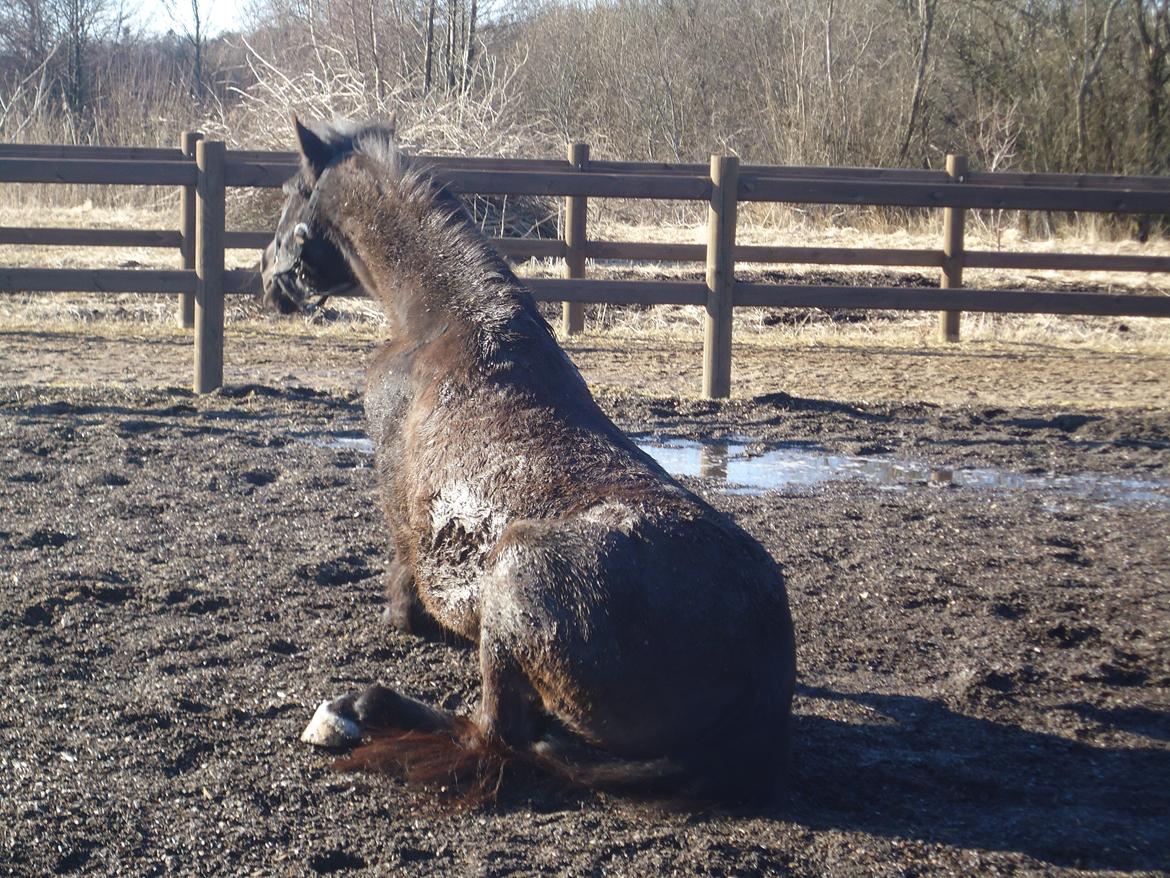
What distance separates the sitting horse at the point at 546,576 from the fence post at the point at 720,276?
14.5 feet

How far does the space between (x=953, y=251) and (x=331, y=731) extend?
10025 mm

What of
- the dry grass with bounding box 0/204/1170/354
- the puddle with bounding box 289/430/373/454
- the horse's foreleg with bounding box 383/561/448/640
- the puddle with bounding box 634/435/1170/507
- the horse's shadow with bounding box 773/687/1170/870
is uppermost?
the dry grass with bounding box 0/204/1170/354

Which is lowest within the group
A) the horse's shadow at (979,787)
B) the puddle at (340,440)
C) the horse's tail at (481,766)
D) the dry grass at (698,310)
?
the horse's shadow at (979,787)

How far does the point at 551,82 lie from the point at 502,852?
24596 mm

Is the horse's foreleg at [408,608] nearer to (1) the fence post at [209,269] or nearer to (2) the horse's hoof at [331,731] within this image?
(2) the horse's hoof at [331,731]

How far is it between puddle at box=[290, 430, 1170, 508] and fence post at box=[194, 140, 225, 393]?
4.79 feet

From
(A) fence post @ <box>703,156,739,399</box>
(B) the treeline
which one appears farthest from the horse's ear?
(B) the treeline

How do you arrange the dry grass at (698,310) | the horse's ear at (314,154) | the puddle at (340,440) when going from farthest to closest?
the dry grass at (698,310) → the puddle at (340,440) → the horse's ear at (314,154)

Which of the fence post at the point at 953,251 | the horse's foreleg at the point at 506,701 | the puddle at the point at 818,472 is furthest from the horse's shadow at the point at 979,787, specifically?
the fence post at the point at 953,251

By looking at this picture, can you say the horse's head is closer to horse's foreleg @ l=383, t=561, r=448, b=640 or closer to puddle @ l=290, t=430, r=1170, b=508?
horse's foreleg @ l=383, t=561, r=448, b=640

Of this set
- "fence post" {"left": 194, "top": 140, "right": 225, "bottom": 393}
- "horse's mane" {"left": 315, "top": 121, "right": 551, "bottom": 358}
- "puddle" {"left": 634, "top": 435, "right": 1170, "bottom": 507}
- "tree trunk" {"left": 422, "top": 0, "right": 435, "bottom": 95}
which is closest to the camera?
"horse's mane" {"left": 315, "top": 121, "right": 551, "bottom": 358}

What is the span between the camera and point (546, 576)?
294cm

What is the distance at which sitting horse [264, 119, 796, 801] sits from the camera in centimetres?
288

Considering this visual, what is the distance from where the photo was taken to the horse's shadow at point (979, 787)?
2795 millimetres
